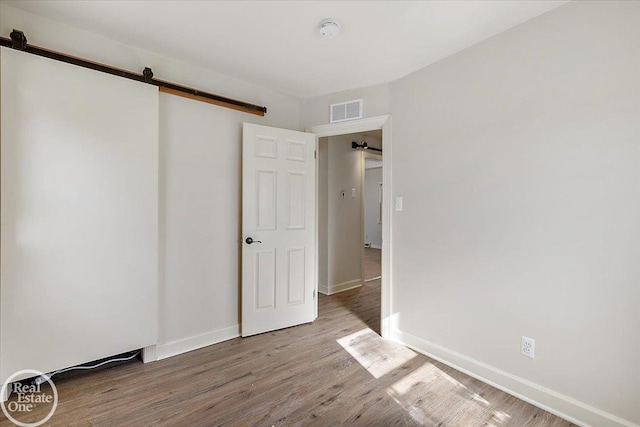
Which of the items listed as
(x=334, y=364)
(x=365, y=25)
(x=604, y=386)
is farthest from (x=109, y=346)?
(x=604, y=386)

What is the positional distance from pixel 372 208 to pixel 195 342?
23.6 ft

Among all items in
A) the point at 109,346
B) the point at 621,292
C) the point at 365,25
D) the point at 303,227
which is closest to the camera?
the point at 621,292

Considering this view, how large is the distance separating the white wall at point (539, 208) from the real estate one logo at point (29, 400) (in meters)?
2.66

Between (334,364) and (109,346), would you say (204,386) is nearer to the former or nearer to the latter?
(109,346)

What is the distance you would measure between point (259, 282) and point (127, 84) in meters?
1.98

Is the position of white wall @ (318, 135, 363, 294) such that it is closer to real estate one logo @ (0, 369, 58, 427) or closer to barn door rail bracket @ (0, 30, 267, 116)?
barn door rail bracket @ (0, 30, 267, 116)

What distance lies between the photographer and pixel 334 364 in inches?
94.0

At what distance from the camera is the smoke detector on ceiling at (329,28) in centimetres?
195

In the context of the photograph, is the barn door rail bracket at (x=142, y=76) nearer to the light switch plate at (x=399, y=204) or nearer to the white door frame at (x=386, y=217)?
the white door frame at (x=386, y=217)

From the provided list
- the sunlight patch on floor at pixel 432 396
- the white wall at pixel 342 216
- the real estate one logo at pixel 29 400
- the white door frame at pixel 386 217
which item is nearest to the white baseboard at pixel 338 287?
the white wall at pixel 342 216

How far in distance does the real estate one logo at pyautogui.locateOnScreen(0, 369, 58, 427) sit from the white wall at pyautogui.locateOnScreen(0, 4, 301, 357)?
694mm

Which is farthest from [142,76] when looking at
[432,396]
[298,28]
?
[432,396]

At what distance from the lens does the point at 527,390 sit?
192cm

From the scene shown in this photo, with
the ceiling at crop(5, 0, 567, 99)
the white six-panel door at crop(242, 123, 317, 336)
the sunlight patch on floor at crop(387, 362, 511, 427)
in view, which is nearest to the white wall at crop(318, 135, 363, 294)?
the white six-panel door at crop(242, 123, 317, 336)
